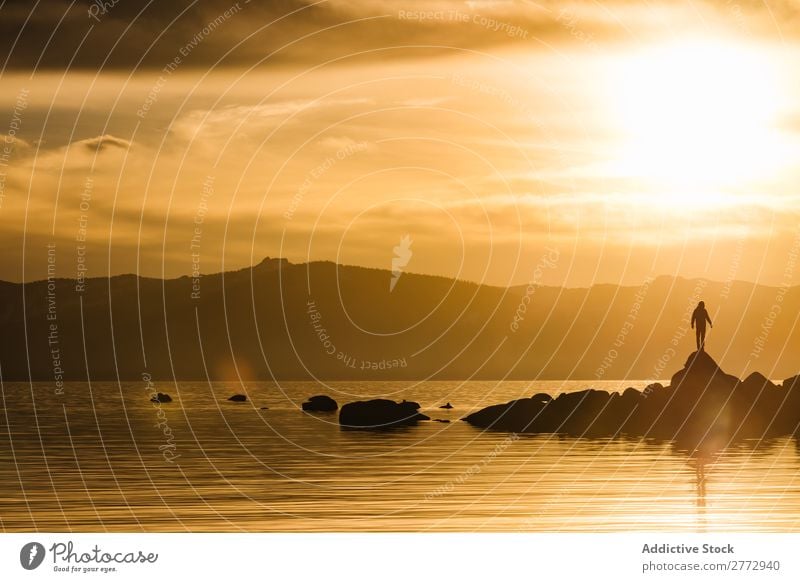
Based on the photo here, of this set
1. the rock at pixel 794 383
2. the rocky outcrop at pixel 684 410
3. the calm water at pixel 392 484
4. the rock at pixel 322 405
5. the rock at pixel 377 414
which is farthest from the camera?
the rock at pixel 322 405

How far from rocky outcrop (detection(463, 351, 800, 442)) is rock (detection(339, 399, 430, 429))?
14099mm

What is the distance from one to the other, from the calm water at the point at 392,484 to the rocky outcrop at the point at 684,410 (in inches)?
119

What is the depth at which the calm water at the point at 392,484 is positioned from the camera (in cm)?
4350

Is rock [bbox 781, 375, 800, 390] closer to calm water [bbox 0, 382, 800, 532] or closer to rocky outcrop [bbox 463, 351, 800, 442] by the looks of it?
rocky outcrop [bbox 463, 351, 800, 442]

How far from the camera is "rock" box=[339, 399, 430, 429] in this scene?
11775 cm

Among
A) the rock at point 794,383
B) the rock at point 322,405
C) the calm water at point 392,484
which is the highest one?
the rock at point 322,405

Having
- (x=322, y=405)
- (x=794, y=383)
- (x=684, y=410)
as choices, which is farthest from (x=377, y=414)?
(x=322, y=405)

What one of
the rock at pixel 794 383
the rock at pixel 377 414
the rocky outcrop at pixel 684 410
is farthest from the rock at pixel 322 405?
the rock at pixel 794 383

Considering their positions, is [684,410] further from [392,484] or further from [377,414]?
[377,414]

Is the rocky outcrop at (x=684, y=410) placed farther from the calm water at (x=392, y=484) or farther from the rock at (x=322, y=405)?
the rock at (x=322, y=405)

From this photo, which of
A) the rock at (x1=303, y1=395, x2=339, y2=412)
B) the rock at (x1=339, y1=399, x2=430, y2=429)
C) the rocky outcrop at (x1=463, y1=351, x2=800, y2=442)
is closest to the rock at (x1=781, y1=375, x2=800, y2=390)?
the rocky outcrop at (x1=463, y1=351, x2=800, y2=442)

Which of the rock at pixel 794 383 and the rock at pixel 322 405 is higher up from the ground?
the rock at pixel 322 405
